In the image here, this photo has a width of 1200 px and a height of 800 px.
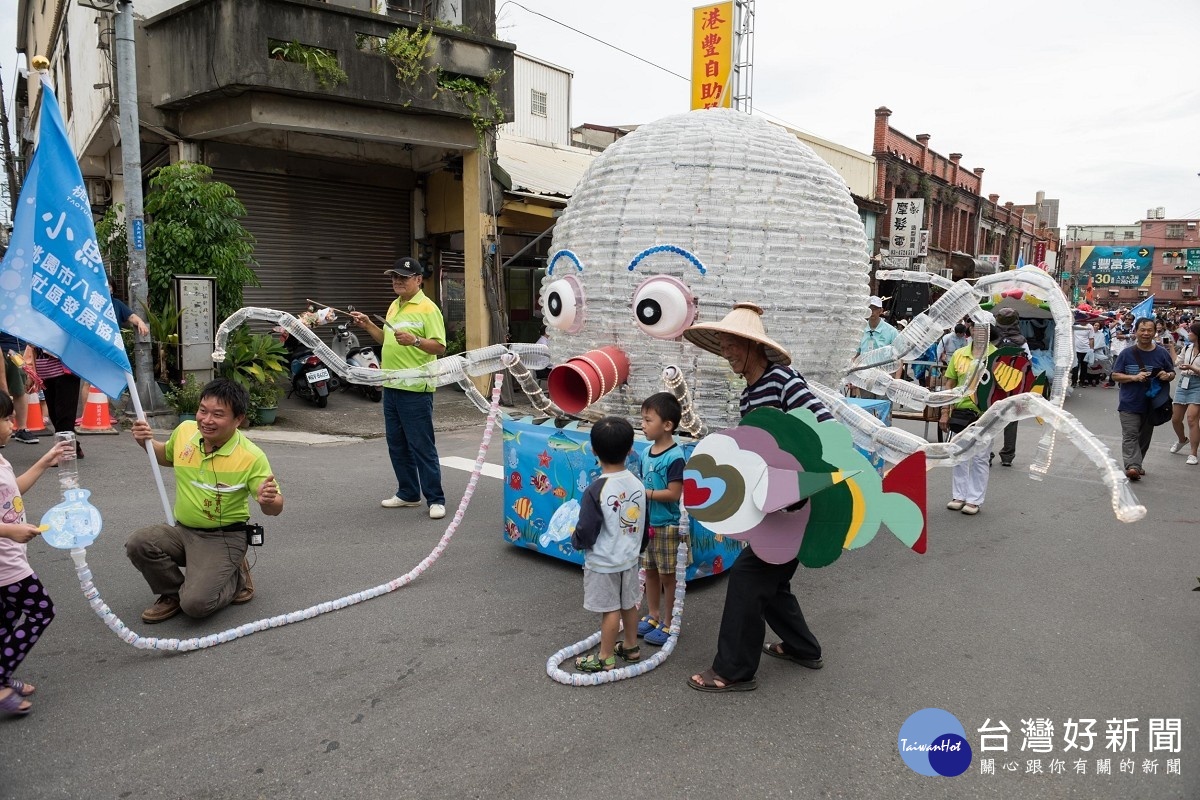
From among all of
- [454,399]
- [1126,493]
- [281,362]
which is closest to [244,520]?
[1126,493]

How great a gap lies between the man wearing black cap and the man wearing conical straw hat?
2326 millimetres

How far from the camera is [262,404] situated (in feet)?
29.9

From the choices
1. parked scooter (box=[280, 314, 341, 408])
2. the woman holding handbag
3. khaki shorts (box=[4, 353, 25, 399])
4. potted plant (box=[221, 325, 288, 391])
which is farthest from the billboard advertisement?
khaki shorts (box=[4, 353, 25, 399])

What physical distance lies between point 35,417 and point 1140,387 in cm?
1050

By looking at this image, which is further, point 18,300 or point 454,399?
point 454,399

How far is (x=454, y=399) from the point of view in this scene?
39.3 ft

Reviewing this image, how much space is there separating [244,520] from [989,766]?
10.8 feet

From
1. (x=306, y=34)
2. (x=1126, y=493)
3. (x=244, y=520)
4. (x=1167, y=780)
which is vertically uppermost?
(x=306, y=34)

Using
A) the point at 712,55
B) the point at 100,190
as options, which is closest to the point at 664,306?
the point at 712,55

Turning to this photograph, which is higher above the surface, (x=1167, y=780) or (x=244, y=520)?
(x=244, y=520)

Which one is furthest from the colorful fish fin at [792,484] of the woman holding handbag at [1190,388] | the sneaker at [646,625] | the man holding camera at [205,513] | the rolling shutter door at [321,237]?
the rolling shutter door at [321,237]

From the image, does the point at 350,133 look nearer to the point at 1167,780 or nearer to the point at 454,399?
the point at 454,399

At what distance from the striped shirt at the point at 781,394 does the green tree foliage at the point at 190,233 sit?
7.74 m

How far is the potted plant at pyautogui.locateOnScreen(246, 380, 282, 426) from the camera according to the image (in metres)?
9.06
